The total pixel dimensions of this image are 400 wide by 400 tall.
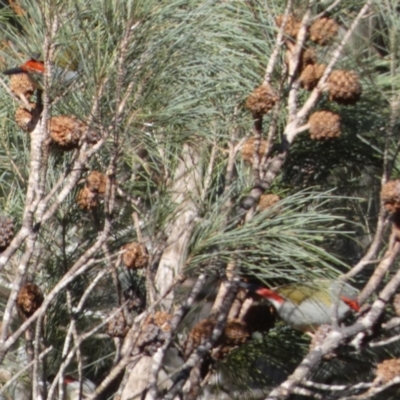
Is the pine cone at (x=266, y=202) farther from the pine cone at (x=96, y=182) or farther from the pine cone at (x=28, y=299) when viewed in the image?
the pine cone at (x=28, y=299)

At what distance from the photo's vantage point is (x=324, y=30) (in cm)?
141

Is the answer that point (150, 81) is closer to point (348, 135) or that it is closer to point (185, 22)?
point (185, 22)

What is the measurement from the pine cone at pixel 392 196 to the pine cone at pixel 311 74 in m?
0.19

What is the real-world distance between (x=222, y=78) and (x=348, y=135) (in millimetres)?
345

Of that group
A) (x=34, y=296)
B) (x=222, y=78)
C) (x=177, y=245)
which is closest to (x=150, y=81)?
(x=222, y=78)

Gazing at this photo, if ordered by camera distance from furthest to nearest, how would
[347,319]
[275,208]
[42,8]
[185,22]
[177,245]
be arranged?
[177,245] → [347,319] → [275,208] → [185,22] → [42,8]

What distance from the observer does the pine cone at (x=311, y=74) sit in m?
1.41

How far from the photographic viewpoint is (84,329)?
1.67m

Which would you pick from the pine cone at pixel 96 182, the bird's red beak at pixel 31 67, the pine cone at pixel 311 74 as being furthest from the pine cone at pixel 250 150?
the bird's red beak at pixel 31 67

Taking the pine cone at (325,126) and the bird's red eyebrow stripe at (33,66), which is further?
the pine cone at (325,126)

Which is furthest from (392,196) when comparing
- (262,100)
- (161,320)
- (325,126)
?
(161,320)

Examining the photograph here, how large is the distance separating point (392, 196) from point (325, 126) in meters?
0.15

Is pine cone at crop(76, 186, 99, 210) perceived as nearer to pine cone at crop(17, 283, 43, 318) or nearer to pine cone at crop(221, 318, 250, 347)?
pine cone at crop(17, 283, 43, 318)

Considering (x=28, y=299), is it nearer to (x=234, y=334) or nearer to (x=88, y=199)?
(x=88, y=199)
